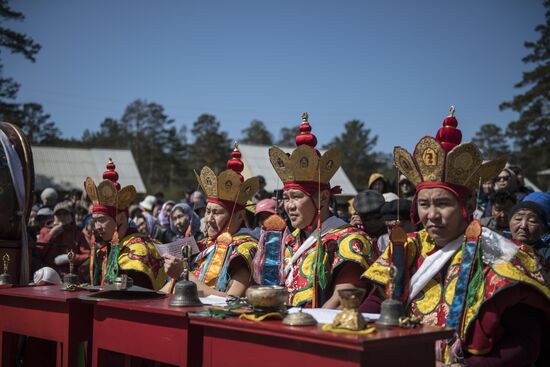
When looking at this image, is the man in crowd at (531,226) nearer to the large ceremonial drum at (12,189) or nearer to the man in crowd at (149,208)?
the large ceremonial drum at (12,189)

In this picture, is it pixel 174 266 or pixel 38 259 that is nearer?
pixel 174 266

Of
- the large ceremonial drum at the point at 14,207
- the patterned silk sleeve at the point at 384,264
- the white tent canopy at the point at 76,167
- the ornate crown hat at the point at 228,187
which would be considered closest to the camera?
the patterned silk sleeve at the point at 384,264

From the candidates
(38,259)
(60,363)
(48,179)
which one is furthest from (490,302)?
(48,179)

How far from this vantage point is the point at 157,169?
56188 mm

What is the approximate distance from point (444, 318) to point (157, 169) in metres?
54.0

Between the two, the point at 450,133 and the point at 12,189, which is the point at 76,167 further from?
A: the point at 450,133

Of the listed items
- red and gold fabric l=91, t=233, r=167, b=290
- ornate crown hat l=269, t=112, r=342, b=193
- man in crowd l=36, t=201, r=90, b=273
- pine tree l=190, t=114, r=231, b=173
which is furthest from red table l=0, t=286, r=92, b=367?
pine tree l=190, t=114, r=231, b=173

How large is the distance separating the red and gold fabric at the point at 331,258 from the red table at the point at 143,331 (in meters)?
0.92

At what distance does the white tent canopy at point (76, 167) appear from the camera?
27.3 m

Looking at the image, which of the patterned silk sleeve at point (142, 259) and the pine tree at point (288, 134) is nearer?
the patterned silk sleeve at point (142, 259)

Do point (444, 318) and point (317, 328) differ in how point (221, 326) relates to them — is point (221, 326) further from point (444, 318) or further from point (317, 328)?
point (444, 318)

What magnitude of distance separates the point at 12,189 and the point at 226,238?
245 centimetres

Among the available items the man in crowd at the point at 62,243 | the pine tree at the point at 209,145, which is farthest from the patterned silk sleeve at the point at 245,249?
the pine tree at the point at 209,145

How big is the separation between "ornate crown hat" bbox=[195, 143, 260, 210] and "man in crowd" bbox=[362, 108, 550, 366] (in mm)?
1870
